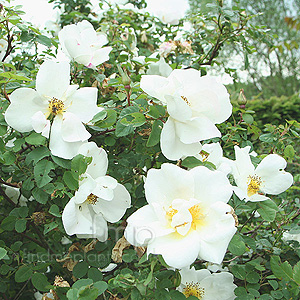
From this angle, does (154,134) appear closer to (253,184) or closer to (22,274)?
(253,184)

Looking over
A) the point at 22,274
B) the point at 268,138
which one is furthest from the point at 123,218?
the point at 268,138

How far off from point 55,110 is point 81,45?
294mm

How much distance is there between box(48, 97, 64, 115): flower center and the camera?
978 mm

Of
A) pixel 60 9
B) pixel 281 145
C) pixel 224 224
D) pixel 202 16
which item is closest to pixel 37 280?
→ pixel 224 224

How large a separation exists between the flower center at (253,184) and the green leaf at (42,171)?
0.53m

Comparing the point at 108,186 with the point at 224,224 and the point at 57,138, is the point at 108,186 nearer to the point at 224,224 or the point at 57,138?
the point at 57,138

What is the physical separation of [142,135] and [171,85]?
0.20 m

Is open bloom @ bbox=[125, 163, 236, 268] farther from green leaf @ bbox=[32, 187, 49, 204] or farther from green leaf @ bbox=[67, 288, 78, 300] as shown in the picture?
green leaf @ bbox=[32, 187, 49, 204]

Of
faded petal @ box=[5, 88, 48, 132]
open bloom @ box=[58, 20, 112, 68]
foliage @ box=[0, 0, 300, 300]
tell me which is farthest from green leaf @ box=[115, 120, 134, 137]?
open bloom @ box=[58, 20, 112, 68]

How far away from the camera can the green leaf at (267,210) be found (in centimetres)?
98

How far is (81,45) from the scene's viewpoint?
1.17m

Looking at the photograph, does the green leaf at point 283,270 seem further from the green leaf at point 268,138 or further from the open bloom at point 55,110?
the open bloom at point 55,110

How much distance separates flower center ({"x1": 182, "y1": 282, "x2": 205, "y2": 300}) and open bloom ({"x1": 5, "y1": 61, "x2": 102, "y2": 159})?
0.53m

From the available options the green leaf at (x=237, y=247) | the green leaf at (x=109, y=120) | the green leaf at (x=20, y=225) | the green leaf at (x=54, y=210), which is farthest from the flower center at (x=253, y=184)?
the green leaf at (x=20, y=225)
